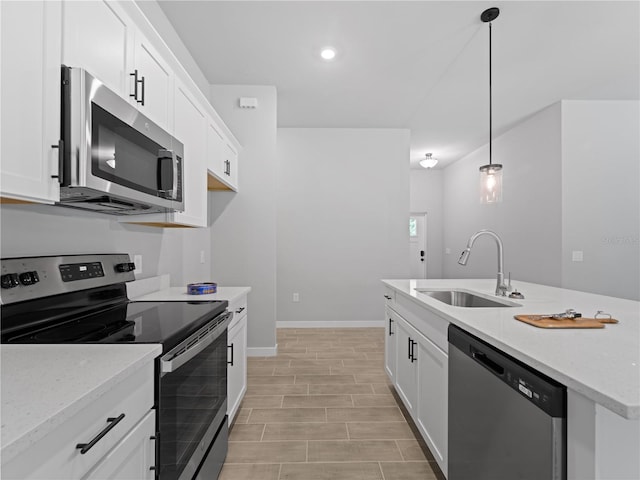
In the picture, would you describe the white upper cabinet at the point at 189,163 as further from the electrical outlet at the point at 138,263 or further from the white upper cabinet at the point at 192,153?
the electrical outlet at the point at 138,263

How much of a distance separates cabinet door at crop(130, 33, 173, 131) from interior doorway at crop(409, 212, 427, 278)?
6.87 m

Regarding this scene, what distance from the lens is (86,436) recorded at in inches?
30.9

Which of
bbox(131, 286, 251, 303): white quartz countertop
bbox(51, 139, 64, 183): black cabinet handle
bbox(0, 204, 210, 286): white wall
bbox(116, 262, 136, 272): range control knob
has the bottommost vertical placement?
bbox(131, 286, 251, 303): white quartz countertop

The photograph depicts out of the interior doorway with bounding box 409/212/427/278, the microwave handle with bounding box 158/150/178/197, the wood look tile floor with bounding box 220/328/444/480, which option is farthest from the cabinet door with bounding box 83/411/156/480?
the interior doorway with bounding box 409/212/427/278

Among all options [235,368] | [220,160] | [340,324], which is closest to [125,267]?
[235,368]

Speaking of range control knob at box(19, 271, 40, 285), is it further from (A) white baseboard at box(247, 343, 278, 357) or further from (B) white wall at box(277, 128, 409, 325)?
(B) white wall at box(277, 128, 409, 325)

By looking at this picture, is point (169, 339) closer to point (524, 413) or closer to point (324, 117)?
point (524, 413)

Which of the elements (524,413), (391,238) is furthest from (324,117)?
(524,413)

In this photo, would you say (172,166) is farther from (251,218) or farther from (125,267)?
(251,218)

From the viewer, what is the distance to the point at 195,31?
2891mm

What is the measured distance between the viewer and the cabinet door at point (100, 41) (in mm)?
1165

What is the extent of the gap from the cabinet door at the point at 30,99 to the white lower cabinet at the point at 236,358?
130 cm

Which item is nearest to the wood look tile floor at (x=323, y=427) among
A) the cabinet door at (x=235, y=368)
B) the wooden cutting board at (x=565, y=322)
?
the cabinet door at (x=235, y=368)

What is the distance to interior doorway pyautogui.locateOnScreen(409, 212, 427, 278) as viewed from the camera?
8117mm
